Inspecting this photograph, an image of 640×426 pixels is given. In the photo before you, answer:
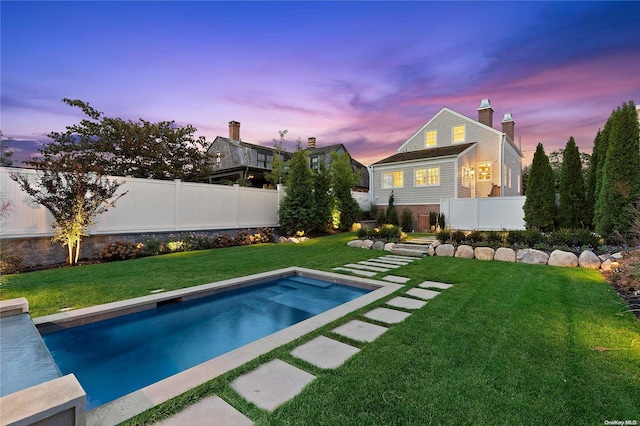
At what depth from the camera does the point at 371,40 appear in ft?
32.5

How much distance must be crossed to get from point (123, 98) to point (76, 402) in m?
12.7

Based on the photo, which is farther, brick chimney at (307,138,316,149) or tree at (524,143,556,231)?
brick chimney at (307,138,316,149)

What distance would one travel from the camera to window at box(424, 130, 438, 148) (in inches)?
757

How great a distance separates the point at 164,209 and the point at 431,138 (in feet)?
55.7

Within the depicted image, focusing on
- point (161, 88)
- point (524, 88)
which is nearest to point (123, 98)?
point (161, 88)

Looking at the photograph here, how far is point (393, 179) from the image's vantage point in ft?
59.0

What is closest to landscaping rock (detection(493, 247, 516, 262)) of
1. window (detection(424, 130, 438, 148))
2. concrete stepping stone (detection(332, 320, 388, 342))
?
concrete stepping stone (detection(332, 320, 388, 342))

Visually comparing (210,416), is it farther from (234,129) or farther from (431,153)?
(234,129)

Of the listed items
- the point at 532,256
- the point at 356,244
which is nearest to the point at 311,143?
the point at 356,244

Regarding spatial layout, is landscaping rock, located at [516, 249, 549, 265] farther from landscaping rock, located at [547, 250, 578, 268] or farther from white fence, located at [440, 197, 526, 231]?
white fence, located at [440, 197, 526, 231]

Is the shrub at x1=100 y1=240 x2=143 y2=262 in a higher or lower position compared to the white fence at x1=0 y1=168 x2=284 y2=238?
lower

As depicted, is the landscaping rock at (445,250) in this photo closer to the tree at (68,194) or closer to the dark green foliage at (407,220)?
the dark green foliage at (407,220)

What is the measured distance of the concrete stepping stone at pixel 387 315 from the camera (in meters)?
3.82

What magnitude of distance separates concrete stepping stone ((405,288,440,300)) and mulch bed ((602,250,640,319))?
2572 mm
